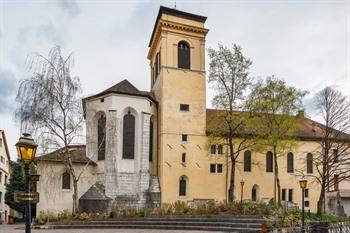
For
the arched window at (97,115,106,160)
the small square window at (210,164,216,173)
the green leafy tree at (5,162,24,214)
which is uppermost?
the arched window at (97,115,106,160)

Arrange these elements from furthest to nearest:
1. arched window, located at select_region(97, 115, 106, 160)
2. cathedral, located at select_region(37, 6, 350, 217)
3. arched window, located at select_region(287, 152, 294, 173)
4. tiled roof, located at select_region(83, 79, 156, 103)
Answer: arched window, located at select_region(287, 152, 294, 173) → tiled roof, located at select_region(83, 79, 156, 103) → arched window, located at select_region(97, 115, 106, 160) → cathedral, located at select_region(37, 6, 350, 217)

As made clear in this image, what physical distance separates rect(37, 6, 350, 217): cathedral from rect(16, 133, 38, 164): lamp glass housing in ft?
79.4

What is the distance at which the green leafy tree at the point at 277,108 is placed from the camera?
113ft

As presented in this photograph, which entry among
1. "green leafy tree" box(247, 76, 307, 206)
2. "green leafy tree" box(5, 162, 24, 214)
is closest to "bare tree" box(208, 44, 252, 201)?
"green leafy tree" box(247, 76, 307, 206)

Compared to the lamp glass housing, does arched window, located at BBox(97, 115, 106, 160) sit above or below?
above

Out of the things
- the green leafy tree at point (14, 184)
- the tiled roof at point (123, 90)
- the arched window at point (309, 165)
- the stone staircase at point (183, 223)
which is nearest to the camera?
the stone staircase at point (183, 223)

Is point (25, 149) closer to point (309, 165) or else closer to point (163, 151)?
point (163, 151)

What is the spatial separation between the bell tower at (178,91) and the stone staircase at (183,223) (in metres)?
10.3

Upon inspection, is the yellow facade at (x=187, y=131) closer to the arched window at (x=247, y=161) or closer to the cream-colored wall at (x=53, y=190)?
the arched window at (x=247, y=161)

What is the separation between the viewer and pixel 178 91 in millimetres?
39281

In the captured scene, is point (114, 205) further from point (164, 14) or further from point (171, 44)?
point (164, 14)

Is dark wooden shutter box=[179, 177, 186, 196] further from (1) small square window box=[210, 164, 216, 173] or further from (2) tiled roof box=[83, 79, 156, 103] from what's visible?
(2) tiled roof box=[83, 79, 156, 103]

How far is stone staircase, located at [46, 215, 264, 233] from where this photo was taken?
21361 millimetres

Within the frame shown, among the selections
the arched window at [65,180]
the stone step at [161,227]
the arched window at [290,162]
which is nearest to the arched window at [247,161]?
the arched window at [290,162]
